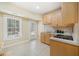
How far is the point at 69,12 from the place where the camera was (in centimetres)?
177

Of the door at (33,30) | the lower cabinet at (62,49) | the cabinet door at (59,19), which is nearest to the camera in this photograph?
the lower cabinet at (62,49)

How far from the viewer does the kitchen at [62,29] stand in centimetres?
171

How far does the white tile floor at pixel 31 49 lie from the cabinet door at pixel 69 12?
576 millimetres

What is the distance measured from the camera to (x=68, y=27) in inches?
68.5

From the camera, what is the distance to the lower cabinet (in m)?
1.64

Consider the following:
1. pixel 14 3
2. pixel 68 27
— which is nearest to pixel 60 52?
pixel 68 27

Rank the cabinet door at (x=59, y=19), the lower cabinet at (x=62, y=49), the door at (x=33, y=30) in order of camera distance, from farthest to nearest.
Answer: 1. the door at (x=33, y=30)
2. the cabinet door at (x=59, y=19)
3. the lower cabinet at (x=62, y=49)

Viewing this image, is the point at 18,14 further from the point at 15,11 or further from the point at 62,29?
the point at 62,29

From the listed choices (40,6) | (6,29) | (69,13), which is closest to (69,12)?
(69,13)

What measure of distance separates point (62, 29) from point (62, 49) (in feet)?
1.09

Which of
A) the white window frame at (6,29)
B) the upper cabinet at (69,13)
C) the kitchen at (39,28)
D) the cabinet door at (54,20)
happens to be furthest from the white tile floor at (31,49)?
the upper cabinet at (69,13)

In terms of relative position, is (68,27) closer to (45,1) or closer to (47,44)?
(47,44)

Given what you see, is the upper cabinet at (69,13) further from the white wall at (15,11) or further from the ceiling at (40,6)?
the white wall at (15,11)

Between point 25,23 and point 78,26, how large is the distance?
35.0 inches
